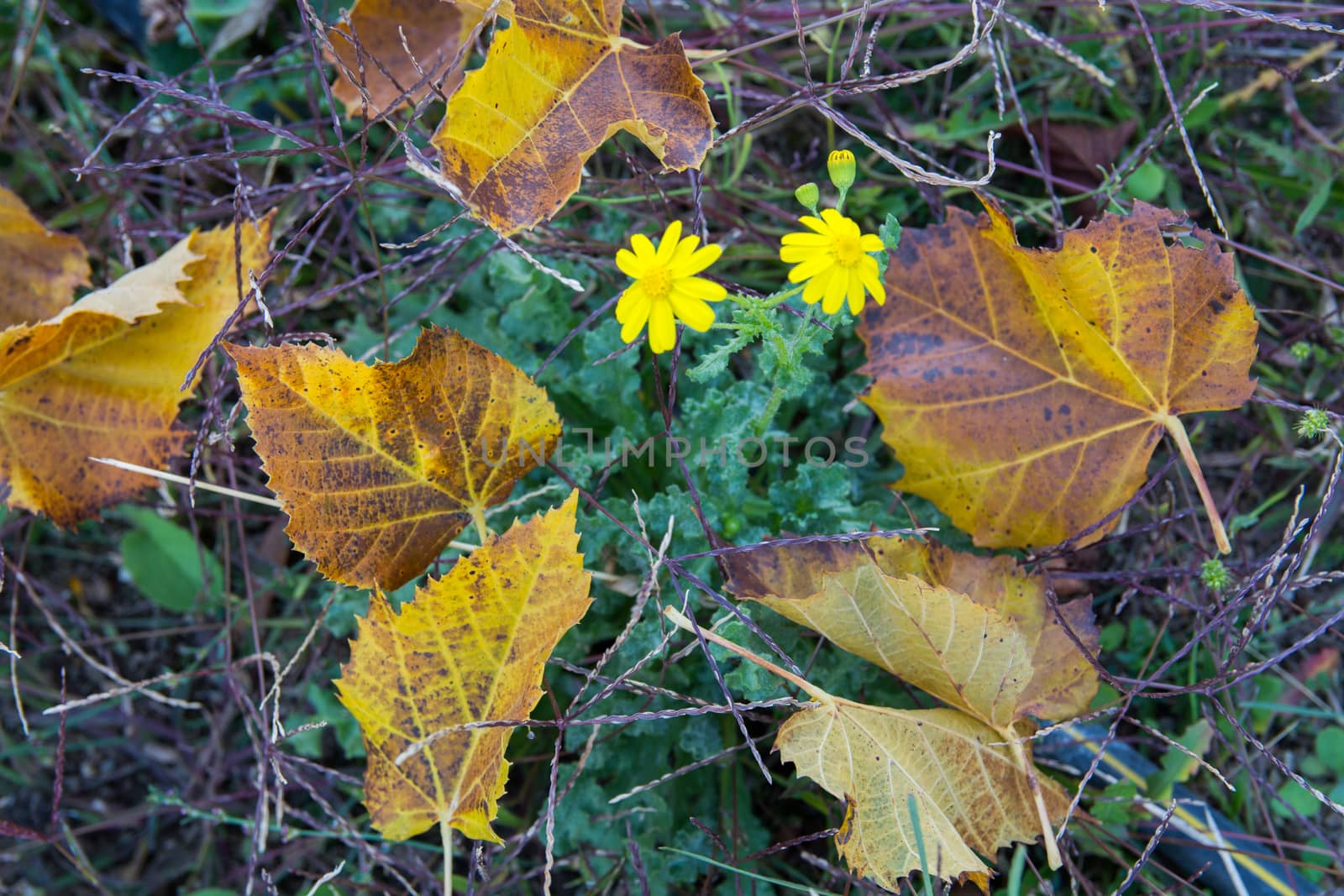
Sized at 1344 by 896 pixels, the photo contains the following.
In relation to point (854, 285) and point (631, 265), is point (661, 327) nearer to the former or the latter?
point (631, 265)

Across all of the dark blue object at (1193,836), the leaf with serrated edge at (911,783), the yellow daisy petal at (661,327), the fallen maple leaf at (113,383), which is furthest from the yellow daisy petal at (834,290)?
the fallen maple leaf at (113,383)

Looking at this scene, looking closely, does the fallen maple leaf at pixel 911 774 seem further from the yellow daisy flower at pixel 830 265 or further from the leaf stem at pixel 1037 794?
the yellow daisy flower at pixel 830 265

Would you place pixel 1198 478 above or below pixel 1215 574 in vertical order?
above

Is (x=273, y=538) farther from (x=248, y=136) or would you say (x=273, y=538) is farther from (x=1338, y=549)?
(x=1338, y=549)

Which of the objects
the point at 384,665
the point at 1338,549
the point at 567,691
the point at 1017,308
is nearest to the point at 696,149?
the point at 1017,308

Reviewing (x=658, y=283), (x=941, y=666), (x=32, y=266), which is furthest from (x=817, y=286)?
(x=32, y=266)

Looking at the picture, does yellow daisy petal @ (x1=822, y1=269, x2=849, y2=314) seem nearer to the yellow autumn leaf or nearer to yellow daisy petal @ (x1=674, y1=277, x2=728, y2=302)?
yellow daisy petal @ (x1=674, y1=277, x2=728, y2=302)
